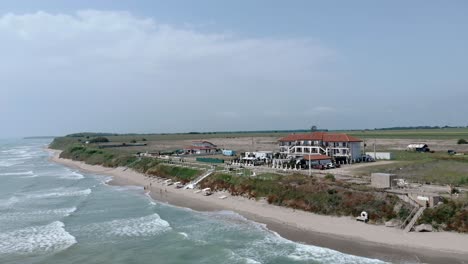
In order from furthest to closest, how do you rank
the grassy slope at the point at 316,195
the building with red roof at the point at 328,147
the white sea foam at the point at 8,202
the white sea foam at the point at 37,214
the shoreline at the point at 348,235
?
1. the building with red roof at the point at 328,147
2. the white sea foam at the point at 8,202
3. the white sea foam at the point at 37,214
4. the grassy slope at the point at 316,195
5. the shoreline at the point at 348,235

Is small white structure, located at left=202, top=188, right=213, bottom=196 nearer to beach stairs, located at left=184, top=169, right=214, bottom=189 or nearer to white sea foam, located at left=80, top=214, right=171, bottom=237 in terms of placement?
beach stairs, located at left=184, top=169, right=214, bottom=189

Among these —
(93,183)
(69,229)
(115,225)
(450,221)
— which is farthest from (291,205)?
(93,183)

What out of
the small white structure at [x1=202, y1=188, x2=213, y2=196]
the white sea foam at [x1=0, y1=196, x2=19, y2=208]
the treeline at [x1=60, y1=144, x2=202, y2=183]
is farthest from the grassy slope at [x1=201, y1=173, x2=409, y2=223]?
the white sea foam at [x1=0, y1=196, x2=19, y2=208]

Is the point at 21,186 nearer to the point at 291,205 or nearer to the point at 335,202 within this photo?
the point at 291,205

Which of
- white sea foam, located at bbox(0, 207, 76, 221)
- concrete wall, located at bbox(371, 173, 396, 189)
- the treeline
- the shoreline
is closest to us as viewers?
the shoreline

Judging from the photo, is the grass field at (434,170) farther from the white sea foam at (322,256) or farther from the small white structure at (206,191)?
the white sea foam at (322,256)

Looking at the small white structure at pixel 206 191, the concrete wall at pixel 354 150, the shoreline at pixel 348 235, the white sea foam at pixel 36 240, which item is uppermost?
the concrete wall at pixel 354 150

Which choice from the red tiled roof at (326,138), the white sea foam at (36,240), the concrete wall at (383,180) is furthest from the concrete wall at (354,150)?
the white sea foam at (36,240)
